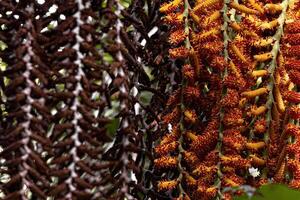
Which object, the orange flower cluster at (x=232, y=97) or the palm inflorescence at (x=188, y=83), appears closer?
the palm inflorescence at (x=188, y=83)

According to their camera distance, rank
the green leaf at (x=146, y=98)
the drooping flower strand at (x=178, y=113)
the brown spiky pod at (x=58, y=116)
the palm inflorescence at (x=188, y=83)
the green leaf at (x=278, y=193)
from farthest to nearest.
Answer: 1. the green leaf at (x=146, y=98)
2. the drooping flower strand at (x=178, y=113)
3. the green leaf at (x=278, y=193)
4. the palm inflorescence at (x=188, y=83)
5. the brown spiky pod at (x=58, y=116)

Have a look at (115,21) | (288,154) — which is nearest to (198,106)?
(288,154)

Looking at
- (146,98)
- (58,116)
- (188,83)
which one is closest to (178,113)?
(188,83)

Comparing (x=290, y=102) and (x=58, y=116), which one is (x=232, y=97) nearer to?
(x=290, y=102)

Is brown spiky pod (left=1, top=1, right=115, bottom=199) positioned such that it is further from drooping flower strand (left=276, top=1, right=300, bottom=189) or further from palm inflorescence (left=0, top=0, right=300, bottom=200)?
drooping flower strand (left=276, top=1, right=300, bottom=189)

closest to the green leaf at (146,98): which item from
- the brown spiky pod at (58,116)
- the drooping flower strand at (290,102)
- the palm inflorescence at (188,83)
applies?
the palm inflorescence at (188,83)

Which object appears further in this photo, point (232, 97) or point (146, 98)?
point (146, 98)

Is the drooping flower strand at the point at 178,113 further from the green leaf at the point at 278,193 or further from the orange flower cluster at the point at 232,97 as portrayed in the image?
the green leaf at the point at 278,193

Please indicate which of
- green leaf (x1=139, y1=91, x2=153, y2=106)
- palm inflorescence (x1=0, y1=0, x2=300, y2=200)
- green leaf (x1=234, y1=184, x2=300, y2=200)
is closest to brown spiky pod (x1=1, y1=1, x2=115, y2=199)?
palm inflorescence (x1=0, y1=0, x2=300, y2=200)
